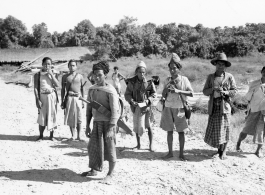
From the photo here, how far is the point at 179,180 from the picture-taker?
4.75 m

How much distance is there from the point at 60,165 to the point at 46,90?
1.88 m

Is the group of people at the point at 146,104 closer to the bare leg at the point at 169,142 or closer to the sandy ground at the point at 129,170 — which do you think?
the bare leg at the point at 169,142

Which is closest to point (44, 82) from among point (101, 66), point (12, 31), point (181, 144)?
point (101, 66)

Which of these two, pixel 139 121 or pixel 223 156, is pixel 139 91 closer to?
pixel 139 121

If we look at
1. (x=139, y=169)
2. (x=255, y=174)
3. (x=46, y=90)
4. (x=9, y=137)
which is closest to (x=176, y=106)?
(x=139, y=169)

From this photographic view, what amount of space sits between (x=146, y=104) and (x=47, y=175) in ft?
7.12

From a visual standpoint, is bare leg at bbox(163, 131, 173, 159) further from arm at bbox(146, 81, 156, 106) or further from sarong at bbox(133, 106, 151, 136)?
arm at bbox(146, 81, 156, 106)

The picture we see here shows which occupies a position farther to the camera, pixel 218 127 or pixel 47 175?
pixel 218 127

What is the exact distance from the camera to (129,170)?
16.8 feet

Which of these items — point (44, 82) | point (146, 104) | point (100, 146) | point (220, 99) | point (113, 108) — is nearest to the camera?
point (113, 108)

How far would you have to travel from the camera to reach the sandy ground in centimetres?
442

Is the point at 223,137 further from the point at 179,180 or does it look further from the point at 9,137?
the point at 9,137

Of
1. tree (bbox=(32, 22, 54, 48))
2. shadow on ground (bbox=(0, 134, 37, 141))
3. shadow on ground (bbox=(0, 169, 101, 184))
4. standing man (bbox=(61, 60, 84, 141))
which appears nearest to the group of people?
standing man (bbox=(61, 60, 84, 141))

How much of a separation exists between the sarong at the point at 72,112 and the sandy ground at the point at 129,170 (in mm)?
451
